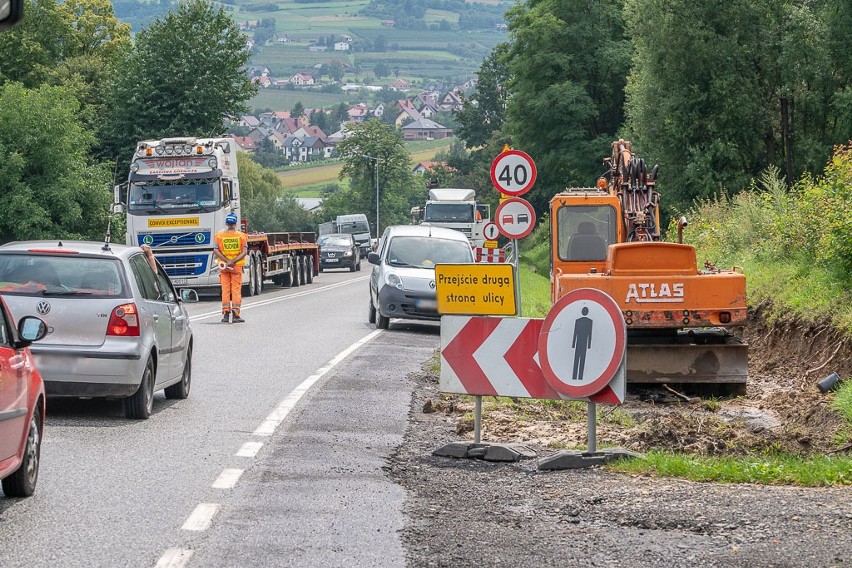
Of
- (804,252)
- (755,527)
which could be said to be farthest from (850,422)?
(804,252)

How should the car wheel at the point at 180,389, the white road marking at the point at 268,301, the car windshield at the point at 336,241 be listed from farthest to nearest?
the car windshield at the point at 336,241
the white road marking at the point at 268,301
the car wheel at the point at 180,389

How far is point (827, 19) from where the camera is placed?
41.8 metres

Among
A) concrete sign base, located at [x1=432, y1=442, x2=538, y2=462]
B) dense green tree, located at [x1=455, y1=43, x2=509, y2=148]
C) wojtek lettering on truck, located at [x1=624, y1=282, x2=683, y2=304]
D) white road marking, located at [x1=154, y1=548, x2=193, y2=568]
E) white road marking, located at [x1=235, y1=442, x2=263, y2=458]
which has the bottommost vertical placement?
concrete sign base, located at [x1=432, y1=442, x2=538, y2=462]

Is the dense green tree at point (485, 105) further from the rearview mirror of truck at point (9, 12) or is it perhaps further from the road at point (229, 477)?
the rearview mirror of truck at point (9, 12)

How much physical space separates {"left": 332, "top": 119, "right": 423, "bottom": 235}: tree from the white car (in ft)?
340

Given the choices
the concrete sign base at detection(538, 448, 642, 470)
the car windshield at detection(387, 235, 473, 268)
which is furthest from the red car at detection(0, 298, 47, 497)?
the car windshield at detection(387, 235, 473, 268)

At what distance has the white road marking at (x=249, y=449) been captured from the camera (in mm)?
9516

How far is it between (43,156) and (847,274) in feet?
149

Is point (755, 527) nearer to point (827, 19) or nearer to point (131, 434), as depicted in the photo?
point (131, 434)

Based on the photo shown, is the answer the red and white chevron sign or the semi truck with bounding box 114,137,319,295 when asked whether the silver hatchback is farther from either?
the semi truck with bounding box 114,137,319,295

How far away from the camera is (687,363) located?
584 inches

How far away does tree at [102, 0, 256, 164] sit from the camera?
5800cm

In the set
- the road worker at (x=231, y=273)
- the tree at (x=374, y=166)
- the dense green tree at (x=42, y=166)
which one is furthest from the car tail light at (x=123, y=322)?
the tree at (x=374, y=166)

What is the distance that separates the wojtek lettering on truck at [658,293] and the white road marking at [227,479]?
7.39 metres
